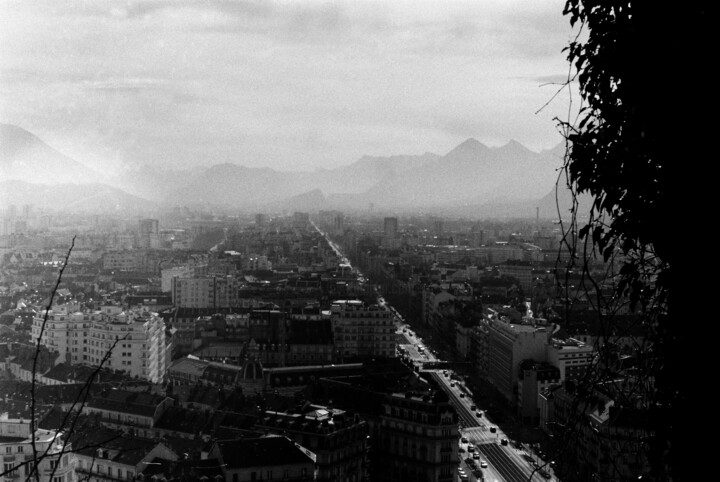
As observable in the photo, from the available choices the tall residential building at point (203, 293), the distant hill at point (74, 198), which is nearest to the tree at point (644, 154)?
the tall residential building at point (203, 293)

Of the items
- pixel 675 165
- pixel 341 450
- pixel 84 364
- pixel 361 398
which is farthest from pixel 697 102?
pixel 84 364

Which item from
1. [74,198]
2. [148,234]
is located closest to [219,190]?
[74,198]

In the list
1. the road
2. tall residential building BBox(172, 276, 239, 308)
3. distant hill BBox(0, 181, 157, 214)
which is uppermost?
distant hill BBox(0, 181, 157, 214)

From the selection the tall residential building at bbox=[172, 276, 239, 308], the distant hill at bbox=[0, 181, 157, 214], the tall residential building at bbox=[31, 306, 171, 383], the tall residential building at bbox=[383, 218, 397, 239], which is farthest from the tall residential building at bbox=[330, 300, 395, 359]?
the tall residential building at bbox=[383, 218, 397, 239]

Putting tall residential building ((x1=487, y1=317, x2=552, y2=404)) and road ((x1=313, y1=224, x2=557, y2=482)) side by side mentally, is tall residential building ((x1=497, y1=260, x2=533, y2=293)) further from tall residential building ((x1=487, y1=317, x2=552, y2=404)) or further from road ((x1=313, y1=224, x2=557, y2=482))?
tall residential building ((x1=487, y1=317, x2=552, y2=404))

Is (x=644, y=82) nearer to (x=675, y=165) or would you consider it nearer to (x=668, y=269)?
(x=675, y=165)

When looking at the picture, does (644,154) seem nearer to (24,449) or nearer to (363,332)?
Answer: (24,449)

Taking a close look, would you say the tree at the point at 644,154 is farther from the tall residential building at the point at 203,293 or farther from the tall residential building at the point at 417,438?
the tall residential building at the point at 203,293
